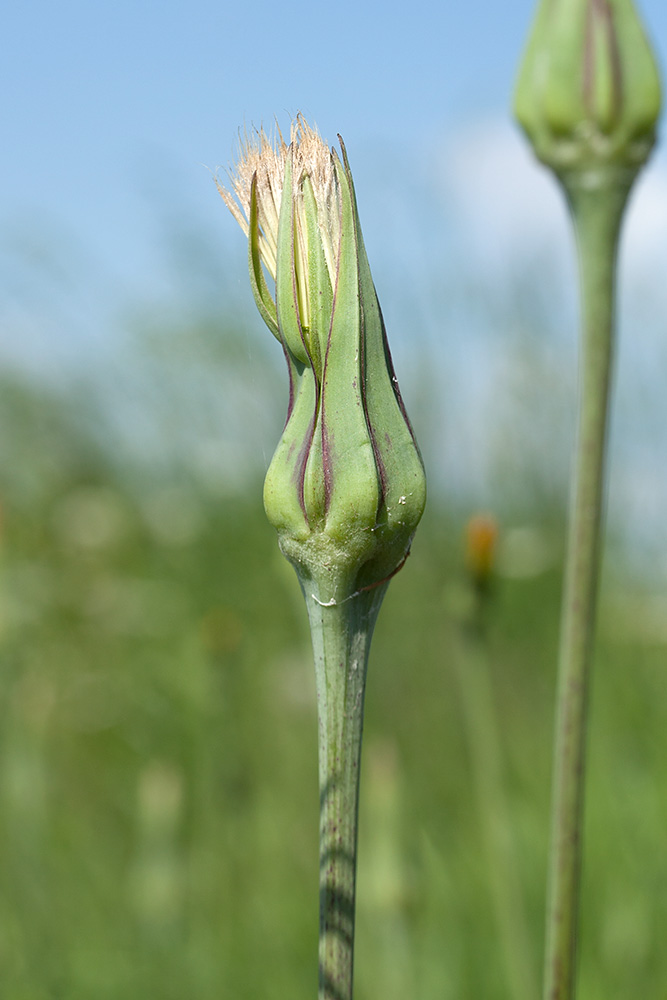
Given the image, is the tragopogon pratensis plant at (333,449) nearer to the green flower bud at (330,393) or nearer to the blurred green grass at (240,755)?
the green flower bud at (330,393)

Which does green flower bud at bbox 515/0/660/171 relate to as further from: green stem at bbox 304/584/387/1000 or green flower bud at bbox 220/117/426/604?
green stem at bbox 304/584/387/1000

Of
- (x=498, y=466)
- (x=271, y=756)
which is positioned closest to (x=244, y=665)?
(x=271, y=756)

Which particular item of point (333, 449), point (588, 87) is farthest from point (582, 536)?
point (588, 87)

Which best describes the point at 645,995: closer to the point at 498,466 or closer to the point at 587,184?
the point at 587,184

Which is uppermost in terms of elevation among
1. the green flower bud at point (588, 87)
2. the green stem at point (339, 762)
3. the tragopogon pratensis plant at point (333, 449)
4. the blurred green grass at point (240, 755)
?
the green flower bud at point (588, 87)

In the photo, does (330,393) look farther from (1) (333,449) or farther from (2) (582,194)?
(2) (582,194)

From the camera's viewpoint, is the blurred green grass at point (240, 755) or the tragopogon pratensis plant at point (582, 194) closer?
the tragopogon pratensis plant at point (582, 194)

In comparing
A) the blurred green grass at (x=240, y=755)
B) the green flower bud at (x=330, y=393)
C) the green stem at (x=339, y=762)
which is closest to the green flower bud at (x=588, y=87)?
the green flower bud at (x=330, y=393)
